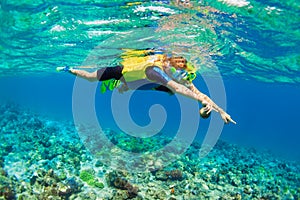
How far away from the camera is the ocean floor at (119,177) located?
9695 mm

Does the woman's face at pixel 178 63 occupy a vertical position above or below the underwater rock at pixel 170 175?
above

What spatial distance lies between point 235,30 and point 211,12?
3932 mm

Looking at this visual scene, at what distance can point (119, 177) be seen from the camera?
1077cm

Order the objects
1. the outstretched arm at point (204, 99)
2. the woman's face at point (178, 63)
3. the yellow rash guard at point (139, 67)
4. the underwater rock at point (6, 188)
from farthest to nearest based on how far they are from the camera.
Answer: the underwater rock at point (6, 188) → the woman's face at point (178, 63) → the yellow rash guard at point (139, 67) → the outstretched arm at point (204, 99)

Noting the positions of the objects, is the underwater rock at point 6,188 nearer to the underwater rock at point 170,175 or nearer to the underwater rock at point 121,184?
the underwater rock at point 121,184

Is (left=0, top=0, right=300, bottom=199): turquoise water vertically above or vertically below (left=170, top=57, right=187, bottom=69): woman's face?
above

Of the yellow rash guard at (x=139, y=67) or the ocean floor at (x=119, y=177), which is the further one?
the ocean floor at (x=119, y=177)

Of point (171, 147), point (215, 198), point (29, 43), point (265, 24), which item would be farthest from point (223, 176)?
point (29, 43)

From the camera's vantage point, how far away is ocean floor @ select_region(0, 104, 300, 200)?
9.70 meters

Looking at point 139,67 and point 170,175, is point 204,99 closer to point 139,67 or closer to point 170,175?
point 139,67

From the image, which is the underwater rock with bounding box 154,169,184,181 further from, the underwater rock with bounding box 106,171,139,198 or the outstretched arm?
the outstretched arm

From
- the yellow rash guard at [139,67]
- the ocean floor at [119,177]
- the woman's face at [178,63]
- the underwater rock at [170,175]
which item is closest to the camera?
the yellow rash guard at [139,67]

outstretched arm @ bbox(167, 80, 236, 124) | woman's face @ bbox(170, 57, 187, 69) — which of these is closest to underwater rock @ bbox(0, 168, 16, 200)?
woman's face @ bbox(170, 57, 187, 69)

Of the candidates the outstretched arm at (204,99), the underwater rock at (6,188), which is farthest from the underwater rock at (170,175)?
the outstretched arm at (204,99)
